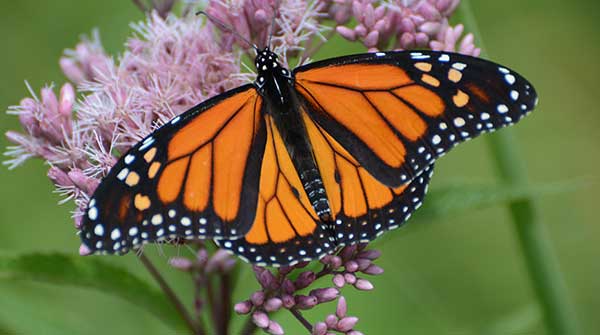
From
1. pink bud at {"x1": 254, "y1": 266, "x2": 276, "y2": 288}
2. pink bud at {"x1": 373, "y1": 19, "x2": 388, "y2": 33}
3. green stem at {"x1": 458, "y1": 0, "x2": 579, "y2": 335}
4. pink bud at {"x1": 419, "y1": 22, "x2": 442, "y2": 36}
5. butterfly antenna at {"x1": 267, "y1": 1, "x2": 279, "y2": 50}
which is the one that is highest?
butterfly antenna at {"x1": 267, "y1": 1, "x2": 279, "y2": 50}

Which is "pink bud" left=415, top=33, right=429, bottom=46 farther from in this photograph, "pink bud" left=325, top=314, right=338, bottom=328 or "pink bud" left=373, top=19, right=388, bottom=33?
"pink bud" left=325, top=314, right=338, bottom=328

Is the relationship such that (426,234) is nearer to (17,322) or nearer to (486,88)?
(486,88)

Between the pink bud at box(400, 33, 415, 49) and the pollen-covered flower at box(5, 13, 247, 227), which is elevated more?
the pollen-covered flower at box(5, 13, 247, 227)

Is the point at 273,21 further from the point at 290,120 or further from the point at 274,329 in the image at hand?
the point at 274,329

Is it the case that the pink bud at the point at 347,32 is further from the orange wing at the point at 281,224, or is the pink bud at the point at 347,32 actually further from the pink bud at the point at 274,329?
the pink bud at the point at 274,329

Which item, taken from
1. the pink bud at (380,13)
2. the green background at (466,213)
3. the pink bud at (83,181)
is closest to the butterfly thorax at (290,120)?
the pink bud at (380,13)

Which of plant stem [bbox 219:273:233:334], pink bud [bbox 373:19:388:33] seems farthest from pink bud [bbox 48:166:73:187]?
pink bud [bbox 373:19:388:33]

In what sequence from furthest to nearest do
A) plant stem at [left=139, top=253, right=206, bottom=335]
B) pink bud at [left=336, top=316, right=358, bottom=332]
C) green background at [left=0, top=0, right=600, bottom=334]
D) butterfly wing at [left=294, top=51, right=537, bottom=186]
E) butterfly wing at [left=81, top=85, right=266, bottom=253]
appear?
green background at [left=0, top=0, right=600, bottom=334] → plant stem at [left=139, top=253, right=206, bottom=335] → pink bud at [left=336, top=316, right=358, bottom=332] → butterfly wing at [left=294, top=51, right=537, bottom=186] → butterfly wing at [left=81, top=85, right=266, bottom=253]

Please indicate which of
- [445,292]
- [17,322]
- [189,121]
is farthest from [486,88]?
[445,292]
